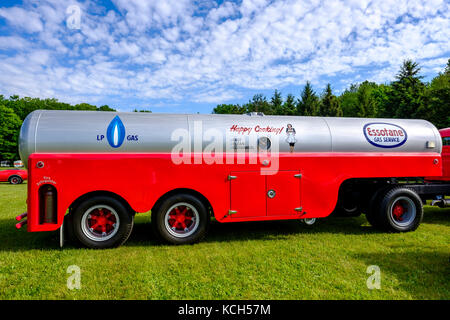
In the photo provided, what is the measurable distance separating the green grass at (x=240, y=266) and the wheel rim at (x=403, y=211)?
320 mm

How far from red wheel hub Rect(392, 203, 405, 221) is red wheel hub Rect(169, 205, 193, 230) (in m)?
4.71

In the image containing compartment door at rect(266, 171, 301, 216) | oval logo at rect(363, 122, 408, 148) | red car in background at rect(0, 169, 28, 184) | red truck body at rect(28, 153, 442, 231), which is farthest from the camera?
red car in background at rect(0, 169, 28, 184)

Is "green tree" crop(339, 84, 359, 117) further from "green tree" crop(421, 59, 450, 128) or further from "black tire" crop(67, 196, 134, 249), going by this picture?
"black tire" crop(67, 196, 134, 249)

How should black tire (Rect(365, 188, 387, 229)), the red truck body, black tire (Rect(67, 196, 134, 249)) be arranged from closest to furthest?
the red truck body, black tire (Rect(67, 196, 134, 249)), black tire (Rect(365, 188, 387, 229))

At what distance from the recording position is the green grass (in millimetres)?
3545

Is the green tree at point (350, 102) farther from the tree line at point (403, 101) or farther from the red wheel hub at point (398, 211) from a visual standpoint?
the red wheel hub at point (398, 211)

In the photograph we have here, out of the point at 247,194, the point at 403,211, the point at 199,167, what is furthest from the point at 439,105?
the point at 199,167

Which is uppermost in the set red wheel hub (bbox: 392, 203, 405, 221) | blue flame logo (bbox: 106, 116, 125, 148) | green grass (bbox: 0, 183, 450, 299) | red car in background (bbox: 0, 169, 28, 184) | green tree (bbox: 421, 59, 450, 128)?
green tree (bbox: 421, 59, 450, 128)

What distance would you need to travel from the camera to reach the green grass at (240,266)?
140 inches

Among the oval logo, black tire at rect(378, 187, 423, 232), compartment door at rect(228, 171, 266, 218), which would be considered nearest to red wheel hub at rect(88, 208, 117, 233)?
compartment door at rect(228, 171, 266, 218)

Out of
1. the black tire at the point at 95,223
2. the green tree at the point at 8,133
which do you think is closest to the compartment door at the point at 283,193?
the black tire at the point at 95,223
